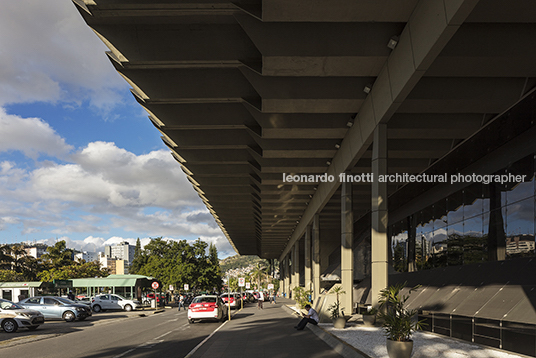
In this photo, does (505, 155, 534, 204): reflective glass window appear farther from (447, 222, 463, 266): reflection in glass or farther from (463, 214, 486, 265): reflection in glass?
(447, 222, 463, 266): reflection in glass

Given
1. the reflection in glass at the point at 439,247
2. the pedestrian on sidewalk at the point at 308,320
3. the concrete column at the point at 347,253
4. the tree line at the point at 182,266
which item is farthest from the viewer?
the tree line at the point at 182,266

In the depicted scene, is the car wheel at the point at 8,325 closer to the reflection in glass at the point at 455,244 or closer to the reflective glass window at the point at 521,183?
the reflection in glass at the point at 455,244

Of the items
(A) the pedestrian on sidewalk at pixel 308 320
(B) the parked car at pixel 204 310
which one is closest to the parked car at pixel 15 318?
(B) the parked car at pixel 204 310

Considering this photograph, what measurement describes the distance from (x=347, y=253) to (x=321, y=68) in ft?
41.0

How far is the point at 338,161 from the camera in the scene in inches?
1063

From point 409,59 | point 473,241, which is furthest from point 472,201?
point 409,59

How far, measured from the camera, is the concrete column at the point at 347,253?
80.9 feet

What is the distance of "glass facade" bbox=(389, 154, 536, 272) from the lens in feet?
58.4

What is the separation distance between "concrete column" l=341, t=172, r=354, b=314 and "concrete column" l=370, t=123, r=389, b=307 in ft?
22.0

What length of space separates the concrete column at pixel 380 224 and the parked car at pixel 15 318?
16.3 meters

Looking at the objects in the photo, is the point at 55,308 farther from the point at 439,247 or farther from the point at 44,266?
the point at 44,266

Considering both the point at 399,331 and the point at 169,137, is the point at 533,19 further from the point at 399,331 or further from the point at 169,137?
the point at 169,137

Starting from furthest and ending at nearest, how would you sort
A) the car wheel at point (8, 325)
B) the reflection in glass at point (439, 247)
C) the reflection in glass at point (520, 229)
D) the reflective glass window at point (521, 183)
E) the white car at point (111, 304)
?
the white car at point (111, 304), the reflection in glass at point (439, 247), the car wheel at point (8, 325), the reflective glass window at point (521, 183), the reflection in glass at point (520, 229)

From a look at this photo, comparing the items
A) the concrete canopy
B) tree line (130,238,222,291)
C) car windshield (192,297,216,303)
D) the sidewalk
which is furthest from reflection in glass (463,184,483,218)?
tree line (130,238,222,291)
